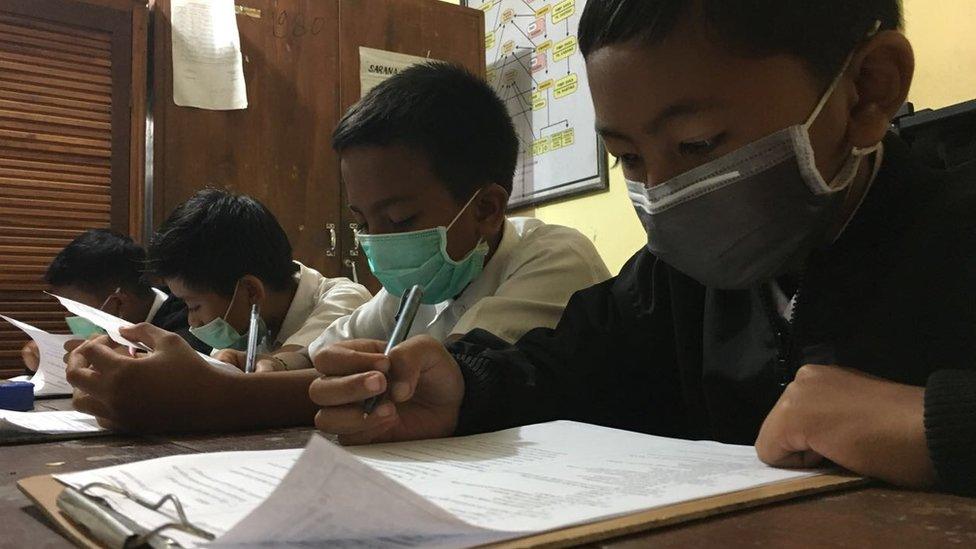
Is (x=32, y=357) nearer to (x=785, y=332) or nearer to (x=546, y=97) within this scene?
(x=546, y=97)

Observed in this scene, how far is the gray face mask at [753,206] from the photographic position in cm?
64

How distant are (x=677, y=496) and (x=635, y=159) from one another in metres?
0.36

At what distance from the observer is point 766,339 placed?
742 mm

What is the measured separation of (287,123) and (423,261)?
1272 mm

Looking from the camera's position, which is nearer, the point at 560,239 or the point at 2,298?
the point at 560,239

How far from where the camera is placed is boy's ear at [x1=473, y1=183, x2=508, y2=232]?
4.06 feet

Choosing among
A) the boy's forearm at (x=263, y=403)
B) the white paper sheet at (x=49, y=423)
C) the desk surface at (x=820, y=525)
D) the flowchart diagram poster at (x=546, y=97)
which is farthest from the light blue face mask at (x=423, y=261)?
the flowchart diagram poster at (x=546, y=97)

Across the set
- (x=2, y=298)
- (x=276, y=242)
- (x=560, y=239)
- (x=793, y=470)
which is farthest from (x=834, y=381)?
(x=2, y=298)

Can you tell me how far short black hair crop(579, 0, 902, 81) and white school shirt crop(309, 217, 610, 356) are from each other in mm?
447

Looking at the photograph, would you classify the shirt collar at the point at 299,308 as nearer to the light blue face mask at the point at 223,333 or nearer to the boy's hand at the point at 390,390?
the light blue face mask at the point at 223,333

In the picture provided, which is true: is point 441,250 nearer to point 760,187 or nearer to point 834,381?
point 760,187

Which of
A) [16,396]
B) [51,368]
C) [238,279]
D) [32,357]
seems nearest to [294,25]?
[238,279]

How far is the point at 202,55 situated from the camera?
84.9 inches

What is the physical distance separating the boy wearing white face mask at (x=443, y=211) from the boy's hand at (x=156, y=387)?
43cm
